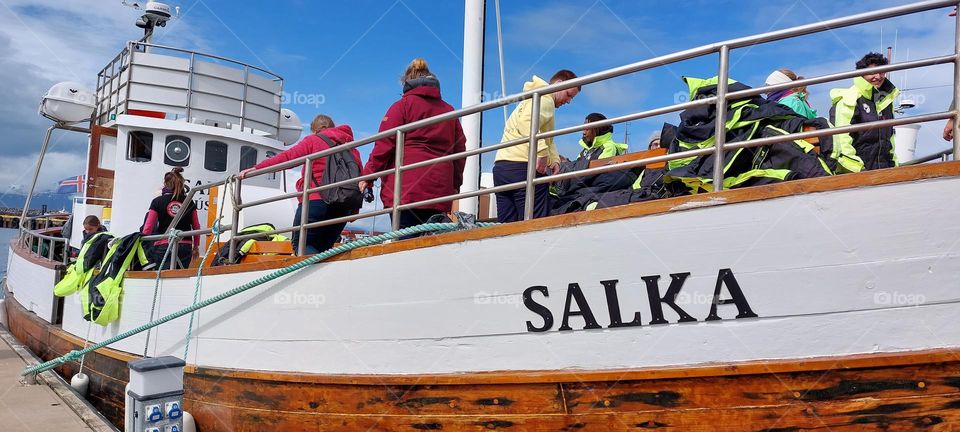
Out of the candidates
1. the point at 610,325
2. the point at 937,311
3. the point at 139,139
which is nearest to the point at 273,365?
the point at 610,325

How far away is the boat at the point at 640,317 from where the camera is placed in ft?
8.30

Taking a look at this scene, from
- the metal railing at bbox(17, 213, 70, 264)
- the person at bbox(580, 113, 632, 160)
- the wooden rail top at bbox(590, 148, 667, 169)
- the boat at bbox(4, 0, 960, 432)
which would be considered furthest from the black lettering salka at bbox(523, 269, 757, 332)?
the metal railing at bbox(17, 213, 70, 264)

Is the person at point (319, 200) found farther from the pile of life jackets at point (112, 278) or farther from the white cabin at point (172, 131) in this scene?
the white cabin at point (172, 131)

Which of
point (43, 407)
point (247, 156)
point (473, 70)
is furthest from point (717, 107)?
point (247, 156)

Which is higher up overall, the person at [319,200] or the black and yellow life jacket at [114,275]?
the person at [319,200]

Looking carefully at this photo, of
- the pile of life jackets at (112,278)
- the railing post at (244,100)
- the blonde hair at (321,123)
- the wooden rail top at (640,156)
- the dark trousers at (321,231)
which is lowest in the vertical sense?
the pile of life jackets at (112,278)

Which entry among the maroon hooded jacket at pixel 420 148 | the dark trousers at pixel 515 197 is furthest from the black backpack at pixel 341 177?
the dark trousers at pixel 515 197

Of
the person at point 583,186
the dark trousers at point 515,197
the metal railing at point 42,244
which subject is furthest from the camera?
the metal railing at point 42,244

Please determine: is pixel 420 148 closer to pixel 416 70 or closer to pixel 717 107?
pixel 416 70

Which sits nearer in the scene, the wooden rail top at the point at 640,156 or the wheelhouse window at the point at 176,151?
the wooden rail top at the point at 640,156

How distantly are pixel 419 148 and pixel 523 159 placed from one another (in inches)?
25.7

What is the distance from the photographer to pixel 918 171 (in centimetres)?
249

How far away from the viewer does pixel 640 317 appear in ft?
9.50

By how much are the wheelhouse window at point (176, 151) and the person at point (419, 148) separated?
5511 millimetres
